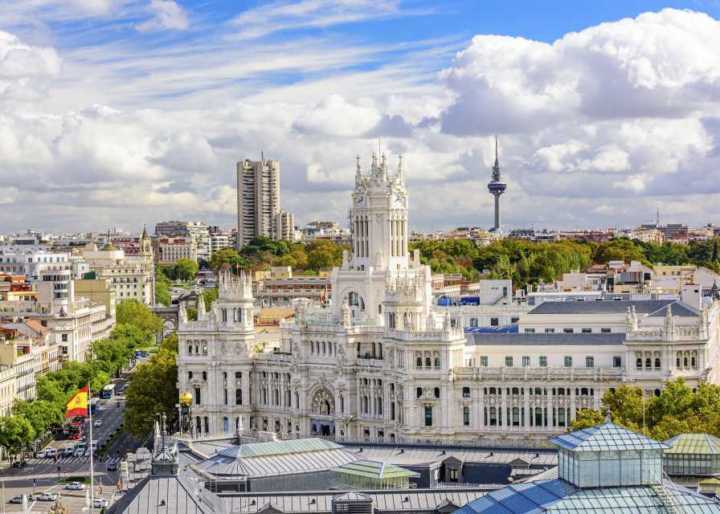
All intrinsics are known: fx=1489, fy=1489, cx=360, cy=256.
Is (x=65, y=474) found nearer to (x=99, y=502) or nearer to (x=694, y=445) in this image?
(x=99, y=502)

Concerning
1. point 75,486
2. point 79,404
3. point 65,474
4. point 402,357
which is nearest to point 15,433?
point 65,474

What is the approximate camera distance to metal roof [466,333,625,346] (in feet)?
411

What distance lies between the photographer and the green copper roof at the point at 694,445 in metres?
78.4

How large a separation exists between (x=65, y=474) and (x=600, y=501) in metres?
84.3

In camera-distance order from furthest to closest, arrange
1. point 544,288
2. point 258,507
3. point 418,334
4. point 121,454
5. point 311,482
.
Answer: point 544,288 → point 121,454 → point 418,334 → point 311,482 → point 258,507

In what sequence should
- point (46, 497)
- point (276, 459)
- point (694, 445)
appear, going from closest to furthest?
point (694, 445)
point (276, 459)
point (46, 497)

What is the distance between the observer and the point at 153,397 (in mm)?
147875

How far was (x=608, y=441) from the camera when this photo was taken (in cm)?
5925

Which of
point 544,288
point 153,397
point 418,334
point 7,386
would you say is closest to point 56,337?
point 7,386

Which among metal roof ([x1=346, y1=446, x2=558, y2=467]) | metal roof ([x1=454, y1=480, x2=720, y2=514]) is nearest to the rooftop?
metal roof ([x1=346, y1=446, x2=558, y2=467])

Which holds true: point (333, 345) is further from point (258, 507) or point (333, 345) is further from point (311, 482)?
point (258, 507)

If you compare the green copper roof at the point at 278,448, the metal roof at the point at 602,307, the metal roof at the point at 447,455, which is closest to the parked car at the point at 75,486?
the metal roof at the point at 447,455

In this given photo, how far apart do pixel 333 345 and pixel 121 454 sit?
25327 millimetres

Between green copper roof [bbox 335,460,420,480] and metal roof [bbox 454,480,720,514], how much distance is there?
21.4 meters
